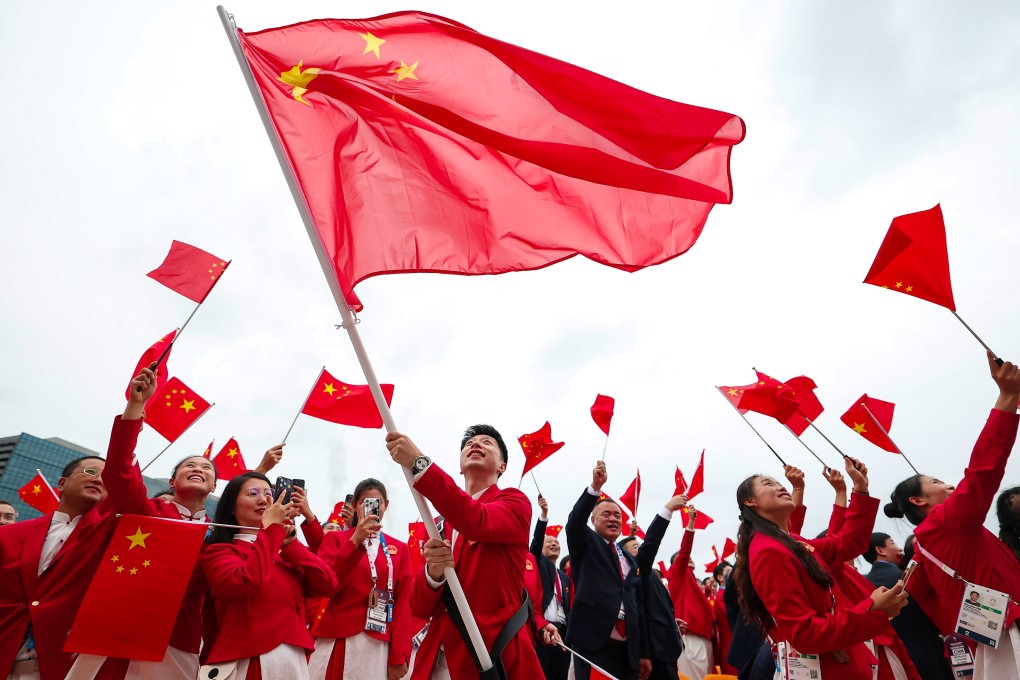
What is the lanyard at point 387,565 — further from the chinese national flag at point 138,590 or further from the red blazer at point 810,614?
the red blazer at point 810,614

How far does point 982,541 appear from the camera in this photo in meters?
4.82

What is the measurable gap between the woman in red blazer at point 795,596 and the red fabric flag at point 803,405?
3.17 metres

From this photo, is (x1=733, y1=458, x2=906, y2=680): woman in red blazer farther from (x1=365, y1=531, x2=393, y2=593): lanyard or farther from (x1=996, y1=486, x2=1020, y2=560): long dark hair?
(x1=365, y1=531, x2=393, y2=593): lanyard

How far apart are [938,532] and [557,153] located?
12.8 ft

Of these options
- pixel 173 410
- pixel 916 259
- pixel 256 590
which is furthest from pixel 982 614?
pixel 173 410

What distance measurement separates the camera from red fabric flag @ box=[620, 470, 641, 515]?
12.0 m

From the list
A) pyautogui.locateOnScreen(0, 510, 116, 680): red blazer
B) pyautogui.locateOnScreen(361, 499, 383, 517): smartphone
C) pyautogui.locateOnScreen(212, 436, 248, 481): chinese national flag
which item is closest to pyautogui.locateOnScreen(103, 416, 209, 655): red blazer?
pyautogui.locateOnScreen(0, 510, 116, 680): red blazer

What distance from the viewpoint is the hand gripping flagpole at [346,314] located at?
3.51 metres

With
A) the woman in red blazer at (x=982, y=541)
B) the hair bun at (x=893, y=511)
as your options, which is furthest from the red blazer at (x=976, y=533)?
the hair bun at (x=893, y=511)

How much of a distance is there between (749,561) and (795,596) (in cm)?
47

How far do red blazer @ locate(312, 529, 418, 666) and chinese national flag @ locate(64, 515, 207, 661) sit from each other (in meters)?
1.99

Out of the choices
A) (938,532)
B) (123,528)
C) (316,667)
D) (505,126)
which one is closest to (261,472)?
(123,528)

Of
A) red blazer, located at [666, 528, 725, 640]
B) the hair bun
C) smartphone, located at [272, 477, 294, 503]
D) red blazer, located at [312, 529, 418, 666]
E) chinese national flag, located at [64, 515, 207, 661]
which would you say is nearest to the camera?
chinese national flag, located at [64, 515, 207, 661]

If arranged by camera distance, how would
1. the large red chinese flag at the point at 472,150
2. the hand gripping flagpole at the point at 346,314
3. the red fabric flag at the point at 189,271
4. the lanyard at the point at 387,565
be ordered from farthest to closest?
the lanyard at the point at 387,565 → the red fabric flag at the point at 189,271 → the large red chinese flag at the point at 472,150 → the hand gripping flagpole at the point at 346,314
